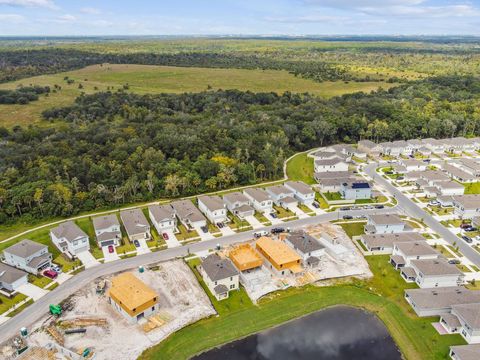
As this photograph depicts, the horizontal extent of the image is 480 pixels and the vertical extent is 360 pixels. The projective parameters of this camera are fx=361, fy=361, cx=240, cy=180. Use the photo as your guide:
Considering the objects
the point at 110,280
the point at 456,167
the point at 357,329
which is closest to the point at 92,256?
the point at 110,280

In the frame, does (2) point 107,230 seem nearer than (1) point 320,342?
No

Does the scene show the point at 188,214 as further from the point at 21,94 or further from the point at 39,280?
the point at 21,94

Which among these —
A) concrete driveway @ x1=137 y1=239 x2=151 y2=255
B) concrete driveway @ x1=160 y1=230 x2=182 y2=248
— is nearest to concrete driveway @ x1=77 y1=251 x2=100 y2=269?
concrete driveway @ x1=137 y1=239 x2=151 y2=255

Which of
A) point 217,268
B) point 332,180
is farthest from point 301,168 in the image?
point 217,268

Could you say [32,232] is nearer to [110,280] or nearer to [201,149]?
[110,280]

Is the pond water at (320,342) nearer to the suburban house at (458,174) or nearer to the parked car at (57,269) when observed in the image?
the parked car at (57,269)

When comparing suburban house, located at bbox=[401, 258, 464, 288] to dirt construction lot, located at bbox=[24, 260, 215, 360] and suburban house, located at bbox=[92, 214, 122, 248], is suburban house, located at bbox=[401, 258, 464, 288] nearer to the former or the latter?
dirt construction lot, located at bbox=[24, 260, 215, 360]
